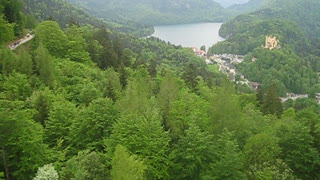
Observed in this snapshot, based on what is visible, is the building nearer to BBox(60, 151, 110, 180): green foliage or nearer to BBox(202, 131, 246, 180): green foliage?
BBox(202, 131, 246, 180): green foliage

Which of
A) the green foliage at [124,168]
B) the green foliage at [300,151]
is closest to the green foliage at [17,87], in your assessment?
the green foliage at [124,168]

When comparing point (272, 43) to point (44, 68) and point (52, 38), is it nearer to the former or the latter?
point (52, 38)

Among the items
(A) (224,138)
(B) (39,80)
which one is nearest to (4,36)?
(B) (39,80)

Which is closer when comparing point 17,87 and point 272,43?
point 17,87

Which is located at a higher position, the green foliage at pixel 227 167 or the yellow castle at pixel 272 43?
the green foliage at pixel 227 167

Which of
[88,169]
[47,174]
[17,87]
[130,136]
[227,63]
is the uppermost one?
[17,87]

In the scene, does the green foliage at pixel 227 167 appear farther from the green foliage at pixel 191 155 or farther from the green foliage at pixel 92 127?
the green foliage at pixel 92 127

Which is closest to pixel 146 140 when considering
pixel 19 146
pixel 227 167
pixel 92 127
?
pixel 92 127

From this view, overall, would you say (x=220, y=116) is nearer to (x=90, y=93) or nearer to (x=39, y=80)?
(x=90, y=93)

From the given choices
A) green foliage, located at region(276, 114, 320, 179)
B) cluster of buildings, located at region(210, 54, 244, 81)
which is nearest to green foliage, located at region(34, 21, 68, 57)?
green foliage, located at region(276, 114, 320, 179)

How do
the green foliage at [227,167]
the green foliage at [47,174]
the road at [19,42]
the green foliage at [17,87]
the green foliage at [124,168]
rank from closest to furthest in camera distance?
the green foliage at [124,168] → the green foliage at [47,174] → the green foliage at [227,167] → the green foliage at [17,87] → the road at [19,42]

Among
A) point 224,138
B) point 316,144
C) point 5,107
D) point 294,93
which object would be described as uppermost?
point 5,107
